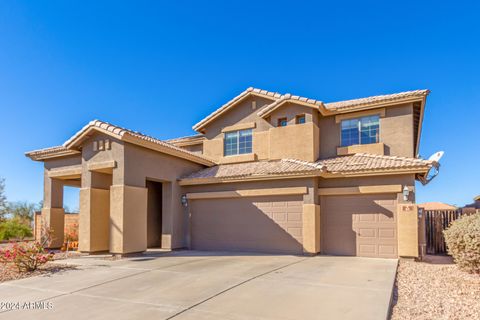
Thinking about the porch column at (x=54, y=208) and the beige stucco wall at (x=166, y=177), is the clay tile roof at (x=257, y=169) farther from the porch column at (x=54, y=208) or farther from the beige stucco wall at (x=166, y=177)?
the porch column at (x=54, y=208)

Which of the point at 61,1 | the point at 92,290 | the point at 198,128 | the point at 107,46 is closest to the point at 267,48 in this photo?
the point at 198,128

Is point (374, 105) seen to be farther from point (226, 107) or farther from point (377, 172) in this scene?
point (226, 107)

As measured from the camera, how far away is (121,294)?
7621 mm

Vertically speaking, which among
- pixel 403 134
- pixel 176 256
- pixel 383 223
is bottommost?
pixel 176 256

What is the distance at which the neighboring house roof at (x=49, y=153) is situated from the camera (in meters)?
17.3

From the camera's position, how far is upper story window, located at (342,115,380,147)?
16.3m

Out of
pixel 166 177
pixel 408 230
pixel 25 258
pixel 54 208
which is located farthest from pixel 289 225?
pixel 54 208

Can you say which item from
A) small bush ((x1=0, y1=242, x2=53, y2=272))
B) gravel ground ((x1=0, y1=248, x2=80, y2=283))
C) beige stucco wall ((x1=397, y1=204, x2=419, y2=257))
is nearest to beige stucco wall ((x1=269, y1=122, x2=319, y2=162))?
beige stucco wall ((x1=397, y1=204, x2=419, y2=257))

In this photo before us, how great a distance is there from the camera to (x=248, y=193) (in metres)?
15.7

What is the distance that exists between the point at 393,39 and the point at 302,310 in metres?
18.1

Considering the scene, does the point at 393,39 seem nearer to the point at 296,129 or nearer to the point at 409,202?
the point at 296,129

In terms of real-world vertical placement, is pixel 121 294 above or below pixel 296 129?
below

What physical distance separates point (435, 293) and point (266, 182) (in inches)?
333

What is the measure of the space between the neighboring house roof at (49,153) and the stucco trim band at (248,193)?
654 centimetres
